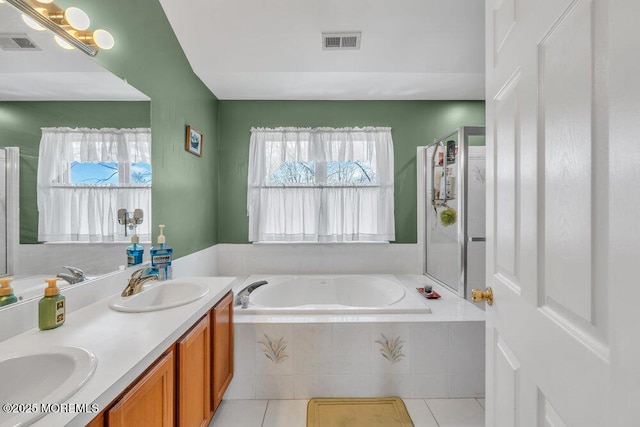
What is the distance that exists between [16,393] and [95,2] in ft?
5.51

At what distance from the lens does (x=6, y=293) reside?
100cm

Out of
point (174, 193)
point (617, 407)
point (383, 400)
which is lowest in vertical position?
point (383, 400)

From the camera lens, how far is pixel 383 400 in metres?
1.85

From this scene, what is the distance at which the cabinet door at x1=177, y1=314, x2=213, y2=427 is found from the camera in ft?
3.73

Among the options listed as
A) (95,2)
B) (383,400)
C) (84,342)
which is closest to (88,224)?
(84,342)

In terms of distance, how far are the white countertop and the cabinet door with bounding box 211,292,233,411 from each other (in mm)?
235

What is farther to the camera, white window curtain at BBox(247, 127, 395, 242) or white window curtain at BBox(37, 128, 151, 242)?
white window curtain at BBox(247, 127, 395, 242)

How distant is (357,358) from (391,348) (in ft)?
0.76

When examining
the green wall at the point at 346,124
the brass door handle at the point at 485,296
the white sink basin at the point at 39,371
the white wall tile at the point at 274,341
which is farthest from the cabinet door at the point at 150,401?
the green wall at the point at 346,124

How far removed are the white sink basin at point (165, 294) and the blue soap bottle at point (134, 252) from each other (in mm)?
164

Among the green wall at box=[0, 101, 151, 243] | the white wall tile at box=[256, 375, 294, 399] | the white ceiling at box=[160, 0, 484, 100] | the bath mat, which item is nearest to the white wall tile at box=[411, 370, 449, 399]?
the bath mat

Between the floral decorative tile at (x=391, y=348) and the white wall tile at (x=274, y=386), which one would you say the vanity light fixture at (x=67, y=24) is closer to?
the white wall tile at (x=274, y=386)

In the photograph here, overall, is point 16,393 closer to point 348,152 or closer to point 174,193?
point 174,193

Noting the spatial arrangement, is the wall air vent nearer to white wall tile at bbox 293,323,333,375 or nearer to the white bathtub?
white wall tile at bbox 293,323,333,375
